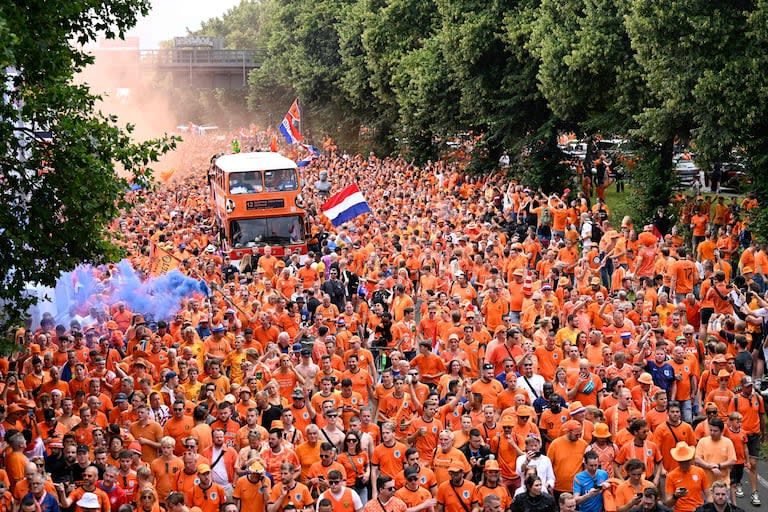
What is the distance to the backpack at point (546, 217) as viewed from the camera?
2830cm

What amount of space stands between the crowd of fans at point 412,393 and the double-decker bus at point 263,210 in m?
6.20

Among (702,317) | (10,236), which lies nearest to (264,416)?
(10,236)

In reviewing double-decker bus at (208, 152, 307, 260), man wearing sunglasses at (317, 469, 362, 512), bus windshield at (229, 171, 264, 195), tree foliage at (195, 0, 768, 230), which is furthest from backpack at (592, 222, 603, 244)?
man wearing sunglasses at (317, 469, 362, 512)

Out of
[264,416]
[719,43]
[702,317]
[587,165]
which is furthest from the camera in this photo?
[587,165]

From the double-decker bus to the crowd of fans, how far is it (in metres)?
6.20

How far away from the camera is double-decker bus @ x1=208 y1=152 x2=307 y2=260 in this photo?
2889 centimetres

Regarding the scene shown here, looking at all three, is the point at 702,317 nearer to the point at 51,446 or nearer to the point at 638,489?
the point at 638,489

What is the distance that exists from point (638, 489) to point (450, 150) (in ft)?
126

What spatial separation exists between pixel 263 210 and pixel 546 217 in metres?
6.62

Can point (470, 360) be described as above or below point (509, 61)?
below

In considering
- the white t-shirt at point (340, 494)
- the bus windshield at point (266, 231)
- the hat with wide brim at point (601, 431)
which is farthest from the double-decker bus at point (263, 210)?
the white t-shirt at point (340, 494)

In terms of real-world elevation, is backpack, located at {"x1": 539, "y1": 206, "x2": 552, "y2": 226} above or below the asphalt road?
above

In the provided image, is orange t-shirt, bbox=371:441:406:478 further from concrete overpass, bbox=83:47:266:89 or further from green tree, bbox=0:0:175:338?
concrete overpass, bbox=83:47:266:89

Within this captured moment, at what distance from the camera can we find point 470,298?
18906mm
